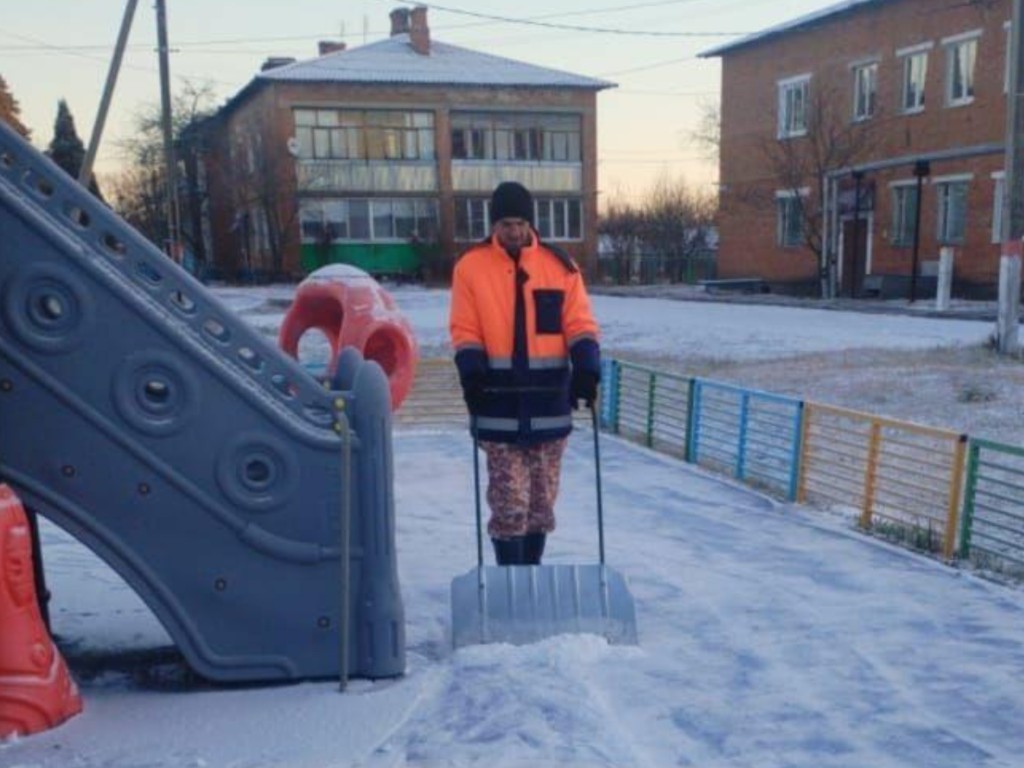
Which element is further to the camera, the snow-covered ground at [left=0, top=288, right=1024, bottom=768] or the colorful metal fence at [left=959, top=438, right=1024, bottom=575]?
the colorful metal fence at [left=959, top=438, right=1024, bottom=575]

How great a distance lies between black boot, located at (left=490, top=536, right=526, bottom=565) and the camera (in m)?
4.19

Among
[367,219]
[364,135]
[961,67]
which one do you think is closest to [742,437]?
[961,67]

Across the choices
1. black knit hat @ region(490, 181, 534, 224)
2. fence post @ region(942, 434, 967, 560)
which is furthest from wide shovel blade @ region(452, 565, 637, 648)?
fence post @ region(942, 434, 967, 560)

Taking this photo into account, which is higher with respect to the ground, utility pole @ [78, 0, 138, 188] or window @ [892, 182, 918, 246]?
utility pole @ [78, 0, 138, 188]

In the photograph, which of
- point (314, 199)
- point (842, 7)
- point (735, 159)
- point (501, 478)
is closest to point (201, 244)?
point (314, 199)

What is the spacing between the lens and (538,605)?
3.82 metres

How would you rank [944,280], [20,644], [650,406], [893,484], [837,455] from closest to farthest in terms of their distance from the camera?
1. [20,644]
2. [893,484]
3. [837,455]
4. [650,406]
5. [944,280]

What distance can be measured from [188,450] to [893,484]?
4.73m

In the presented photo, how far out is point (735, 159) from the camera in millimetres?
33125

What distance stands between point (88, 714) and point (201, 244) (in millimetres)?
43879

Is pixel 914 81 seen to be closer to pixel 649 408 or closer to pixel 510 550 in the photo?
pixel 649 408

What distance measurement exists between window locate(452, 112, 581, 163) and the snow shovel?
37465 mm

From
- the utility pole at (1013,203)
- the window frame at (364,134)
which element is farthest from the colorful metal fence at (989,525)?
the window frame at (364,134)

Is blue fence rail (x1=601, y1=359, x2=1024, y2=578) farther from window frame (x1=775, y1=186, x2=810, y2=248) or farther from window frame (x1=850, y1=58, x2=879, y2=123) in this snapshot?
window frame (x1=775, y1=186, x2=810, y2=248)
